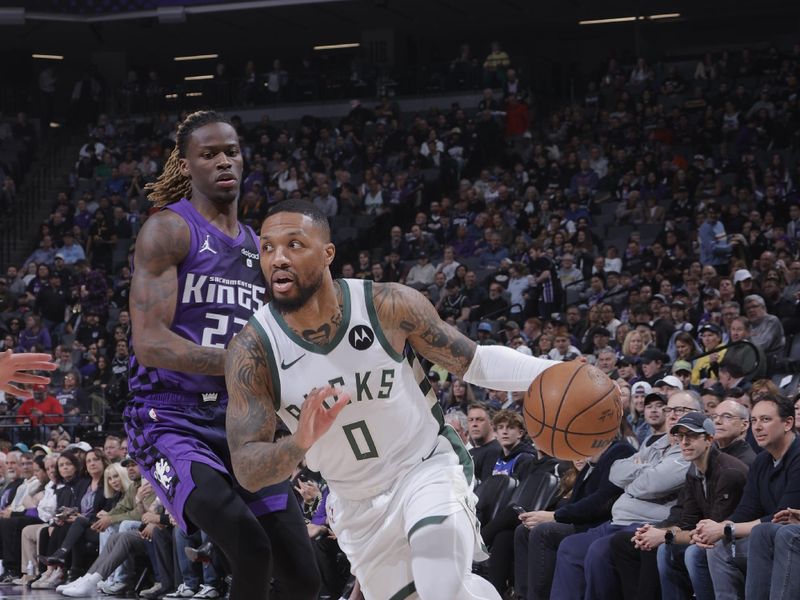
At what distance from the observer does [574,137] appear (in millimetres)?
22219

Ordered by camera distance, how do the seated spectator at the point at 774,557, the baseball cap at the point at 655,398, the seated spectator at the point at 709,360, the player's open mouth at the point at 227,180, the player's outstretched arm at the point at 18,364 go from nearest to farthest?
the player's open mouth at the point at 227,180 < the player's outstretched arm at the point at 18,364 < the seated spectator at the point at 774,557 < the baseball cap at the point at 655,398 < the seated spectator at the point at 709,360

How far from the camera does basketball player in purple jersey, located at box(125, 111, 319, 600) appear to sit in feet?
15.8

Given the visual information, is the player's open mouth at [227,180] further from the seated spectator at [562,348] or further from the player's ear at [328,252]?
the seated spectator at [562,348]

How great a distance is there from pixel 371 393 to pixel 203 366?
84cm

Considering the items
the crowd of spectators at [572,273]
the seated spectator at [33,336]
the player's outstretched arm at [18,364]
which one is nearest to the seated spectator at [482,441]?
the crowd of spectators at [572,273]

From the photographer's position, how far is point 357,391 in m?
4.57

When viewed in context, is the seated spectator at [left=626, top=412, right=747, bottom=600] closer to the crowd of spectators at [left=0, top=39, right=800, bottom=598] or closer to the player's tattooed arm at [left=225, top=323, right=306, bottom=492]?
the crowd of spectators at [left=0, top=39, right=800, bottom=598]

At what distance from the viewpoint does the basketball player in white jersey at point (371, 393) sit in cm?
444

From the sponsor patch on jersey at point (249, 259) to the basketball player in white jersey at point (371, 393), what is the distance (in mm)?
820

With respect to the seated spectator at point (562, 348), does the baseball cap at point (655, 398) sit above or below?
above

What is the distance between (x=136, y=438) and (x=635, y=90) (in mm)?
19735

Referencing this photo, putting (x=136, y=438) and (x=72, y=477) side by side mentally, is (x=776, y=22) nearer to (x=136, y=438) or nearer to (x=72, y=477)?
(x=72, y=477)

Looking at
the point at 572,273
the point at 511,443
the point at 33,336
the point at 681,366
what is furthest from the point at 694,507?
the point at 33,336

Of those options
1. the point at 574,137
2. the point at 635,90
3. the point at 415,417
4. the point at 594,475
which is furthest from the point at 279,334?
the point at 635,90
